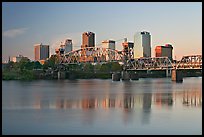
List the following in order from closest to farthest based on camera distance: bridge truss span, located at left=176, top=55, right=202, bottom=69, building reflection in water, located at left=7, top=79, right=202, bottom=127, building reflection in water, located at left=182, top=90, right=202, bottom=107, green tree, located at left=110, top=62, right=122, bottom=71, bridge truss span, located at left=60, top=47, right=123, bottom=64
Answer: building reflection in water, located at left=7, top=79, right=202, bottom=127 < building reflection in water, located at left=182, top=90, right=202, bottom=107 < bridge truss span, located at left=176, top=55, right=202, bottom=69 < green tree, located at left=110, top=62, right=122, bottom=71 < bridge truss span, located at left=60, top=47, right=123, bottom=64

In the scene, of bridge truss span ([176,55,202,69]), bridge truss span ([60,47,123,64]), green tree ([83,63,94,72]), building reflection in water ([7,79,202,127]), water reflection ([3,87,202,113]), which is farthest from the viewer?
bridge truss span ([60,47,123,64])

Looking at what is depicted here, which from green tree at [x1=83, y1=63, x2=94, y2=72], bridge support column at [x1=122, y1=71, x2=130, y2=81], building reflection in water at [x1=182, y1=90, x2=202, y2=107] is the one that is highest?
green tree at [x1=83, y1=63, x2=94, y2=72]

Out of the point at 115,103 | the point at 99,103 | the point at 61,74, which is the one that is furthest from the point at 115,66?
the point at 99,103

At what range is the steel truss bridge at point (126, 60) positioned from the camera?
7275 centimetres

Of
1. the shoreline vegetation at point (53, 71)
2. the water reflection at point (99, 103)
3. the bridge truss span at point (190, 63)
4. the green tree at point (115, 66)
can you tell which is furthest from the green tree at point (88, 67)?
the water reflection at point (99, 103)

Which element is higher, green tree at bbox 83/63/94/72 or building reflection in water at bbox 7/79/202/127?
green tree at bbox 83/63/94/72


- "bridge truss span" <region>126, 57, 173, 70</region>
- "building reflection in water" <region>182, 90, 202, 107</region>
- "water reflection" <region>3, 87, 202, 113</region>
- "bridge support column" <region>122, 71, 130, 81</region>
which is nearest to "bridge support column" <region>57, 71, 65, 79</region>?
"bridge support column" <region>122, 71, 130, 81</region>

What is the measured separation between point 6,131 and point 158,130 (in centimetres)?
623

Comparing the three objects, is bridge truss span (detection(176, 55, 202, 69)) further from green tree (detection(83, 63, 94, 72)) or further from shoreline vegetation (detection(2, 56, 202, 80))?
green tree (detection(83, 63, 94, 72))

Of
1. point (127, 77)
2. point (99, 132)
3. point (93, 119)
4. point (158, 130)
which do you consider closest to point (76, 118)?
point (93, 119)

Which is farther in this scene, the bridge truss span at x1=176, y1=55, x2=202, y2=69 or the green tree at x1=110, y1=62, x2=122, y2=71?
the green tree at x1=110, y1=62, x2=122, y2=71

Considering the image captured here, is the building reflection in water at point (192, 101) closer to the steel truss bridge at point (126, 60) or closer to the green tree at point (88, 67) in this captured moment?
the steel truss bridge at point (126, 60)

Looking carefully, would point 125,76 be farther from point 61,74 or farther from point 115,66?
point 61,74

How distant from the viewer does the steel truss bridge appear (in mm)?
72750
